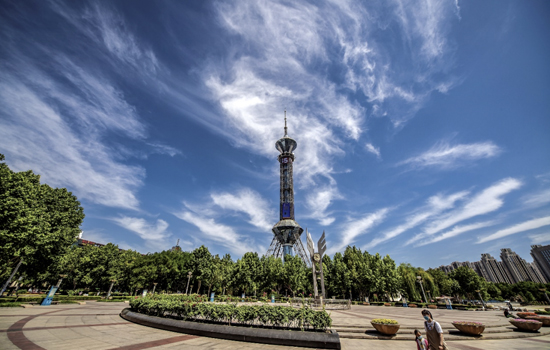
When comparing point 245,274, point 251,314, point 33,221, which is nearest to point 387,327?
point 251,314

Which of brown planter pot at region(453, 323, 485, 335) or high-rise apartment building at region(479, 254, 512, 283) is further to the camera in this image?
high-rise apartment building at region(479, 254, 512, 283)

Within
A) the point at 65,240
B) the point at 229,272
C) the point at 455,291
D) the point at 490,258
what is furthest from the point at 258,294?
the point at 490,258

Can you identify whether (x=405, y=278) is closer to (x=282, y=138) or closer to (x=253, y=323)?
(x=253, y=323)

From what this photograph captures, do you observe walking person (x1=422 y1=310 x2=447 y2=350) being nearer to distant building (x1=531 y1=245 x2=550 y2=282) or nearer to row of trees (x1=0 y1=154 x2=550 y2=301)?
row of trees (x1=0 y1=154 x2=550 y2=301)

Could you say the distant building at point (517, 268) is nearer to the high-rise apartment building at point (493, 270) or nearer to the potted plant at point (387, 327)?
the high-rise apartment building at point (493, 270)

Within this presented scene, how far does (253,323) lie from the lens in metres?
10.3

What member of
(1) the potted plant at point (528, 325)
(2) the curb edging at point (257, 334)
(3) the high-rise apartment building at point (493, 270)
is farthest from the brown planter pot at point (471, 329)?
(3) the high-rise apartment building at point (493, 270)

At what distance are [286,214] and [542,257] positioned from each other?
140 metres

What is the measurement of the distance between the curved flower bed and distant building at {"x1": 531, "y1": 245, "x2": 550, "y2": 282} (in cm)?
16138

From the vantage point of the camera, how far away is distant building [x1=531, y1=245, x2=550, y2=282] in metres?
99.5

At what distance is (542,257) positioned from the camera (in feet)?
341

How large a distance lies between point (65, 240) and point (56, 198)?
570 centimetres

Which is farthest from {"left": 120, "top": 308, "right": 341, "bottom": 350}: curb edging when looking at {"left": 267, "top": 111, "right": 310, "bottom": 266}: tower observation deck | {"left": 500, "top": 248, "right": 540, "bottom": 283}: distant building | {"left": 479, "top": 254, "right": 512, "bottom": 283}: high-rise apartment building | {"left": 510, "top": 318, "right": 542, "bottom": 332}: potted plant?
{"left": 479, "top": 254, "right": 512, "bottom": 283}: high-rise apartment building

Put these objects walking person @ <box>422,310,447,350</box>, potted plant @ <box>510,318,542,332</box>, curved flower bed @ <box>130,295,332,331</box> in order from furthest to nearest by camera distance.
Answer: potted plant @ <box>510,318,542,332</box> < curved flower bed @ <box>130,295,332,331</box> < walking person @ <box>422,310,447,350</box>
